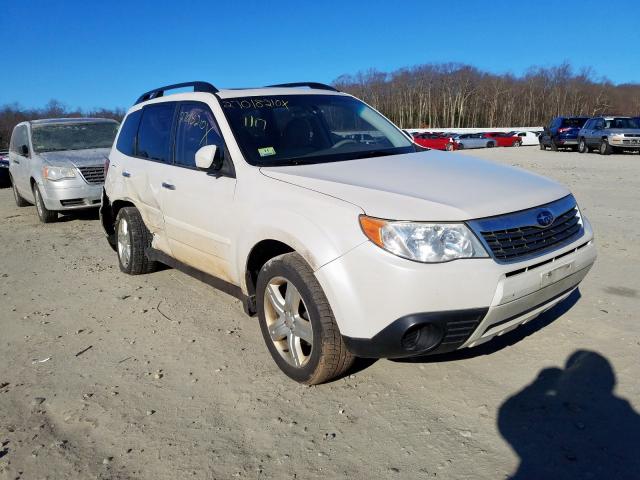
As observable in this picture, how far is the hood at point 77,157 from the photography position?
8.90 meters

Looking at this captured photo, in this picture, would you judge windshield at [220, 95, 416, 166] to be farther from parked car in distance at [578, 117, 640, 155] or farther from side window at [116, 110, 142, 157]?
parked car in distance at [578, 117, 640, 155]

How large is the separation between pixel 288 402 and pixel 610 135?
2477cm

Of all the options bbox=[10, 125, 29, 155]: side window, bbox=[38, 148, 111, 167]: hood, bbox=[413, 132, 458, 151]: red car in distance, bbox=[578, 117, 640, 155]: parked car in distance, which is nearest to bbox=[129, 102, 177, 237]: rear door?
bbox=[38, 148, 111, 167]: hood

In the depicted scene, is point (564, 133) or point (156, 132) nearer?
point (156, 132)

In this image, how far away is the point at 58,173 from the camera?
28.8 feet

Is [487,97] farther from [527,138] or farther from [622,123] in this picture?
[622,123]

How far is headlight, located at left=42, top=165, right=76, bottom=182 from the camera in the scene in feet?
28.8

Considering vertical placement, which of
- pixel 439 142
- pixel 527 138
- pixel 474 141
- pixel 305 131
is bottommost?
pixel 527 138

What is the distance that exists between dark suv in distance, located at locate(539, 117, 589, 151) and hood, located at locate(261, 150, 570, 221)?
2679cm

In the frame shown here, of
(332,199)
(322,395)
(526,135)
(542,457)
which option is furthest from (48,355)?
(526,135)

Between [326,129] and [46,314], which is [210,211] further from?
[46,314]

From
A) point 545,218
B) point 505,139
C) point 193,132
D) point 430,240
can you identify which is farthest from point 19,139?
point 505,139

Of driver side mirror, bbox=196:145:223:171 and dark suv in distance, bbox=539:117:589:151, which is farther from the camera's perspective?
dark suv in distance, bbox=539:117:589:151

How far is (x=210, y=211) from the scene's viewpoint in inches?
150
